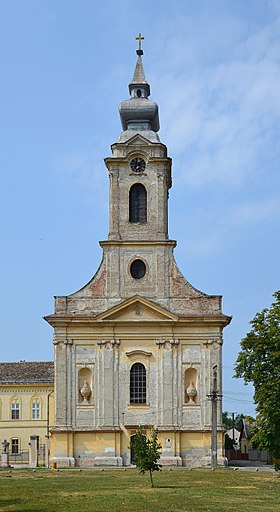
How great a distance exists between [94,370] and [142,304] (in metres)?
5.09

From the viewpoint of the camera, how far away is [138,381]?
56.5 m

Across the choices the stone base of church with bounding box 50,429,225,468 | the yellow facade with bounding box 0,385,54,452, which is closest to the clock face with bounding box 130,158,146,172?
the stone base of church with bounding box 50,429,225,468

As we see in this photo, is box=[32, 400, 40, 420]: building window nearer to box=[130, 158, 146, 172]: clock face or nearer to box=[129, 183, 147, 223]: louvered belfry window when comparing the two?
box=[129, 183, 147, 223]: louvered belfry window

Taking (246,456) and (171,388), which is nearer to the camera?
(171,388)

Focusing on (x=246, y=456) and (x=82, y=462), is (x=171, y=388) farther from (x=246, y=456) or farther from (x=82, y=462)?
(x=246, y=456)

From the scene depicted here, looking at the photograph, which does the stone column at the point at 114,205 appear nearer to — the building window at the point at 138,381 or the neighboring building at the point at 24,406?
the building window at the point at 138,381

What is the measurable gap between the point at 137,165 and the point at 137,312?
9.84 meters

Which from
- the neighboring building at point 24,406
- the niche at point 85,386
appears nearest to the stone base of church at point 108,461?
the niche at point 85,386

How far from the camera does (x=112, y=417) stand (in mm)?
55906

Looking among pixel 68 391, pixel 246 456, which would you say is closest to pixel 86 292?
pixel 68 391

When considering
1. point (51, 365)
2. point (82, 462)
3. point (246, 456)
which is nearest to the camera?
point (82, 462)

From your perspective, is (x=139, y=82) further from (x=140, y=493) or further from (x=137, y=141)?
(x=140, y=493)

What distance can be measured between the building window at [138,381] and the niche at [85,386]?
2617 millimetres

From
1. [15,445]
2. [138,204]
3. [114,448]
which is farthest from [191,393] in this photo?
[15,445]
